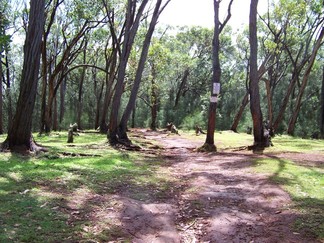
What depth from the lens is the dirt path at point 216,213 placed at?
4492 mm

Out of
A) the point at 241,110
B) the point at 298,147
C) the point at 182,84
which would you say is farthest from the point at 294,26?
the point at 182,84

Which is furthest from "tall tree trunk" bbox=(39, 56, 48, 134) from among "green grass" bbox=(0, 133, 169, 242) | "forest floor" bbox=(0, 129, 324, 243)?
"forest floor" bbox=(0, 129, 324, 243)

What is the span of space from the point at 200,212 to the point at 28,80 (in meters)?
6.17

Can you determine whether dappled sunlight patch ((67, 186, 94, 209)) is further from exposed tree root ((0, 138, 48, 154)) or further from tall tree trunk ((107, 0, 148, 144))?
tall tree trunk ((107, 0, 148, 144))

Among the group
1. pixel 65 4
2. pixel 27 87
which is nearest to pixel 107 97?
pixel 65 4

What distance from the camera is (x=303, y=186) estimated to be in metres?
6.84

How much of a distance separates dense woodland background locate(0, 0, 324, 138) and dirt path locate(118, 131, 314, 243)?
54.0 feet

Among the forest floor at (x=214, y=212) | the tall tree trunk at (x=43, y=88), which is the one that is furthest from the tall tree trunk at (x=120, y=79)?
the tall tree trunk at (x=43, y=88)

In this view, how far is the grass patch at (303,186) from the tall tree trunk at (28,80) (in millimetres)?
6006

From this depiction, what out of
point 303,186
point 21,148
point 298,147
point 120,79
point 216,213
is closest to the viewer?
point 216,213

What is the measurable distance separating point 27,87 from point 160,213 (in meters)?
5.82

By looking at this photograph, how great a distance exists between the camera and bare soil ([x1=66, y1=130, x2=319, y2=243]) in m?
4.48

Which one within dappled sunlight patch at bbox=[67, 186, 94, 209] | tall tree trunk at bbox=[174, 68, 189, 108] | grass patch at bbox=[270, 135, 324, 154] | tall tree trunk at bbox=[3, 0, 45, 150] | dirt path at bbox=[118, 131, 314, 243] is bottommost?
dirt path at bbox=[118, 131, 314, 243]

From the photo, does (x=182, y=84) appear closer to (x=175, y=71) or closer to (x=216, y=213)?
(x=175, y=71)
